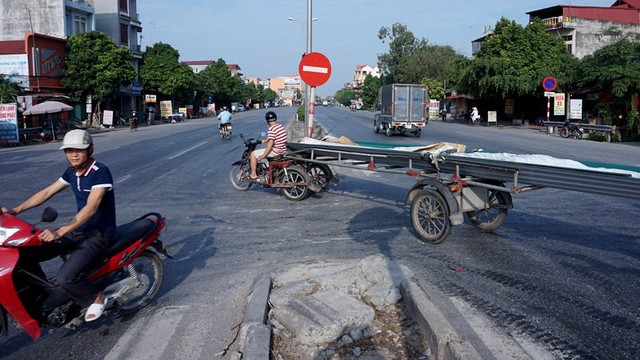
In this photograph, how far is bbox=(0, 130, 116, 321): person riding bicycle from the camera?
156 inches

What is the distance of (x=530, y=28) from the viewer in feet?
144

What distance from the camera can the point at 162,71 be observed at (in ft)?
190

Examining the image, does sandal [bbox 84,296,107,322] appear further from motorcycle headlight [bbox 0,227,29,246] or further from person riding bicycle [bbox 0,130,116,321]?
motorcycle headlight [bbox 0,227,29,246]

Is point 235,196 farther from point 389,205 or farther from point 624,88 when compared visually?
point 624,88

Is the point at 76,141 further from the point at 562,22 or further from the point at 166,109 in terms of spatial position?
the point at 166,109

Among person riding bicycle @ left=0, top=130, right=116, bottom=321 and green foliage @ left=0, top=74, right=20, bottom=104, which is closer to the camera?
person riding bicycle @ left=0, top=130, right=116, bottom=321

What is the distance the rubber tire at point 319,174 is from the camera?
395 inches

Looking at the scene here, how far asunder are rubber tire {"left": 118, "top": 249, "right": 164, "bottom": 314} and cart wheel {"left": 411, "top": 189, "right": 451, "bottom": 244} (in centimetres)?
338

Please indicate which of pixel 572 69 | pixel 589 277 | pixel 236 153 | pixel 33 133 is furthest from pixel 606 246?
pixel 572 69

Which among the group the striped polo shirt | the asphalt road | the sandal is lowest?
the asphalt road

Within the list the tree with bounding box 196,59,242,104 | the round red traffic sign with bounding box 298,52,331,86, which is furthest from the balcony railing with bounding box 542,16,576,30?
the round red traffic sign with bounding box 298,52,331,86

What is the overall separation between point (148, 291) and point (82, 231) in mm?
888

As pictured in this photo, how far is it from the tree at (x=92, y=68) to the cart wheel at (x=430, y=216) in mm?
38639

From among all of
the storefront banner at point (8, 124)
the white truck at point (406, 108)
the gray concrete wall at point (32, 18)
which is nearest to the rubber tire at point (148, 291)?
the white truck at point (406, 108)
